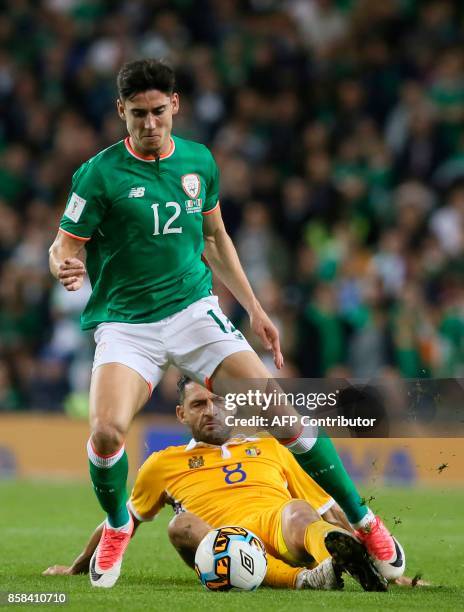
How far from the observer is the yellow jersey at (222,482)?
645 centimetres

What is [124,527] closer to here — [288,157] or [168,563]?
[168,563]

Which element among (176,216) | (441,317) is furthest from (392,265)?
(176,216)

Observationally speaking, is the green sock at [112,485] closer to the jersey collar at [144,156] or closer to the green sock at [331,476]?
the green sock at [331,476]

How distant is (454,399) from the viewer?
570cm

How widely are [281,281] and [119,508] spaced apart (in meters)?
7.53

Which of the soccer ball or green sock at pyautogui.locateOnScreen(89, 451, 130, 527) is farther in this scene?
green sock at pyautogui.locateOnScreen(89, 451, 130, 527)

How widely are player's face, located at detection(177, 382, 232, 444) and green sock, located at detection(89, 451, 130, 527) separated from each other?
628 mm

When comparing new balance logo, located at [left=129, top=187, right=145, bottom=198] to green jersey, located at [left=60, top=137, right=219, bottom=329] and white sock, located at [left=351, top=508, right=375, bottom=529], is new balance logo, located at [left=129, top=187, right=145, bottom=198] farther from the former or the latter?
white sock, located at [left=351, top=508, right=375, bottom=529]

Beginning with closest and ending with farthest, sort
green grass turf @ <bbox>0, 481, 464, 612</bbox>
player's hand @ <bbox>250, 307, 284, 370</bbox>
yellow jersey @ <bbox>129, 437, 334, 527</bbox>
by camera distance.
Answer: green grass turf @ <bbox>0, 481, 464, 612</bbox> < player's hand @ <bbox>250, 307, 284, 370</bbox> < yellow jersey @ <bbox>129, 437, 334, 527</bbox>

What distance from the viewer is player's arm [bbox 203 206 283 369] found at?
6359 mm

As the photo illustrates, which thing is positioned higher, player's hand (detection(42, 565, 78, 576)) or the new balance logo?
the new balance logo

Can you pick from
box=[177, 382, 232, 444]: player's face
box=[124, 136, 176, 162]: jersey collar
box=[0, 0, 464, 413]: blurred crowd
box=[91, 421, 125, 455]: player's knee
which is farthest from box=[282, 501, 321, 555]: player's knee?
box=[0, 0, 464, 413]: blurred crowd

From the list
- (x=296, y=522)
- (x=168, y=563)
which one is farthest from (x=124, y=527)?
(x=168, y=563)

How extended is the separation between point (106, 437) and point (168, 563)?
5.27 feet
